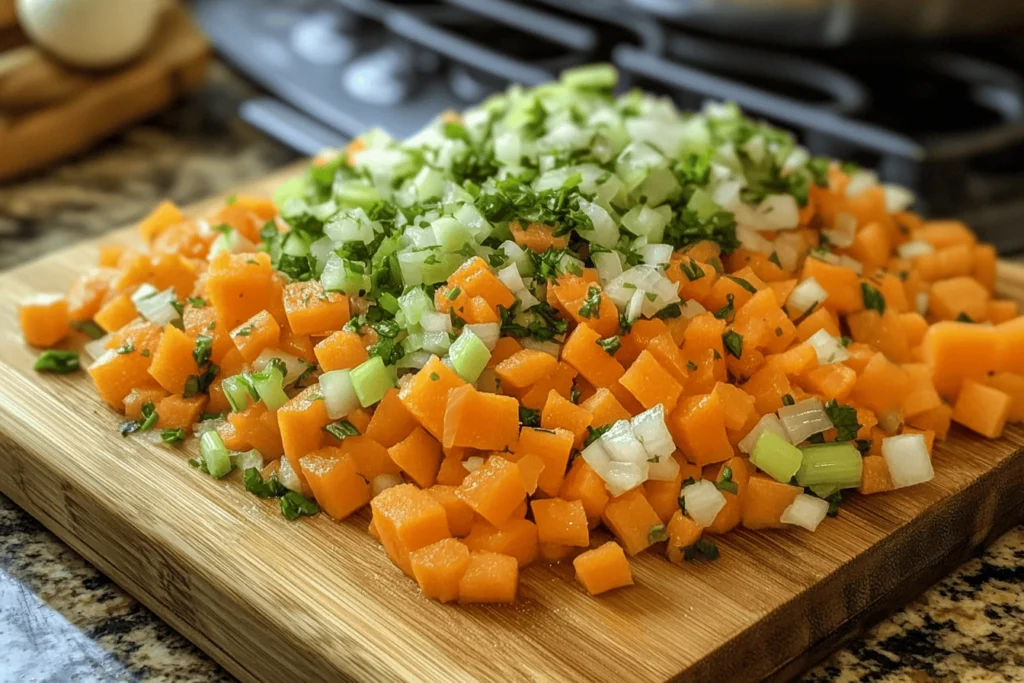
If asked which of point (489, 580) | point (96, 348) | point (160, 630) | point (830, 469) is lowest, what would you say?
point (160, 630)

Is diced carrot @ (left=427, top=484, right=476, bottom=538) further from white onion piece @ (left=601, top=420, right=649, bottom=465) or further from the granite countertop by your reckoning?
the granite countertop

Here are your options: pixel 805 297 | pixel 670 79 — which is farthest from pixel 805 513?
pixel 670 79

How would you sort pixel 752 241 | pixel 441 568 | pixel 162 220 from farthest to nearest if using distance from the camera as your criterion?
pixel 162 220, pixel 752 241, pixel 441 568

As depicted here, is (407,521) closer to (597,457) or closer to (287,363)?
(597,457)

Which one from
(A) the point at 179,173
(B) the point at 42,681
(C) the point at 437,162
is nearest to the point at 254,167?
(A) the point at 179,173

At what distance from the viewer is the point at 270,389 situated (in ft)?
5.05

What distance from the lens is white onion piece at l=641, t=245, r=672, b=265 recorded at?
1.63 meters

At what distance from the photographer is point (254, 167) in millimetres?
2793

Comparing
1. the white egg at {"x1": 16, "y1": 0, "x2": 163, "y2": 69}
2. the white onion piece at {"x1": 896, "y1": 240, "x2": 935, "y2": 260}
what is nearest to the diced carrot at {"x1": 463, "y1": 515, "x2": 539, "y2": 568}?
the white onion piece at {"x1": 896, "y1": 240, "x2": 935, "y2": 260}

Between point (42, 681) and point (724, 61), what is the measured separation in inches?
81.8

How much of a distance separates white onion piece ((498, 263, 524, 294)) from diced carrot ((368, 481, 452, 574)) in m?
0.34

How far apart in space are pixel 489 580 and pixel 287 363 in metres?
0.49

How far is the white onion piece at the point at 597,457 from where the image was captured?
1.44 meters

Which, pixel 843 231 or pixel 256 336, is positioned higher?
pixel 843 231
